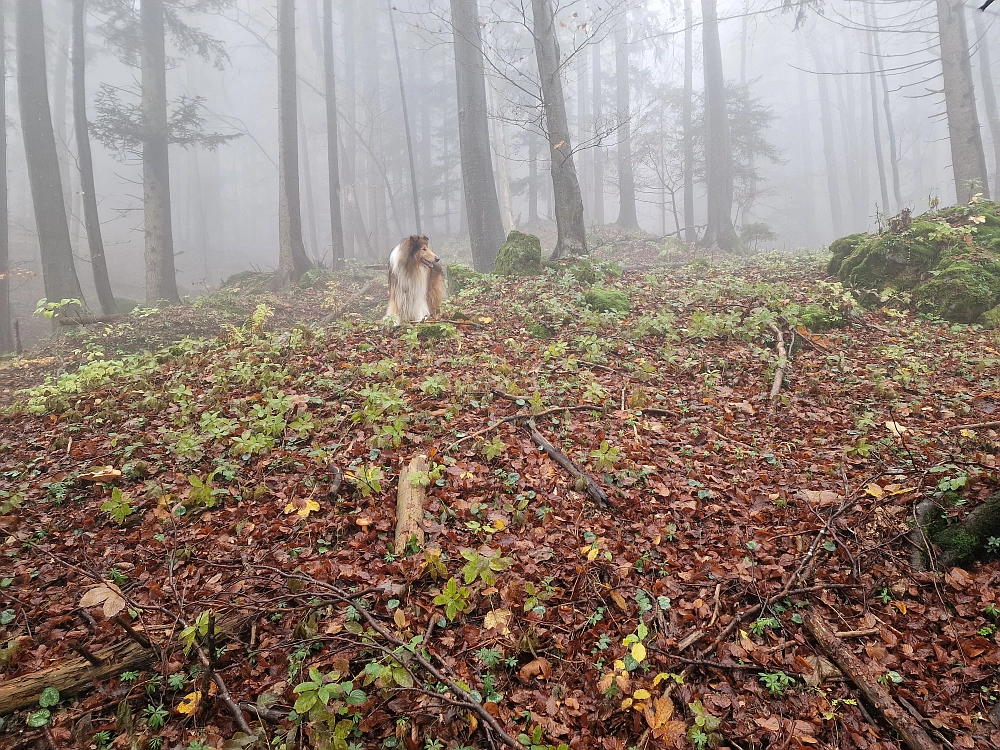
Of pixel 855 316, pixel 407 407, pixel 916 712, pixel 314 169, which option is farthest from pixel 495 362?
pixel 314 169

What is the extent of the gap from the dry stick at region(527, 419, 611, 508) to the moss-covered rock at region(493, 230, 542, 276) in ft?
18.9

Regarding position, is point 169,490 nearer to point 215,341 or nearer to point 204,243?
point 215,341

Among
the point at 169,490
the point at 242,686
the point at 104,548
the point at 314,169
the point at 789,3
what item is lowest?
the point at 242,686

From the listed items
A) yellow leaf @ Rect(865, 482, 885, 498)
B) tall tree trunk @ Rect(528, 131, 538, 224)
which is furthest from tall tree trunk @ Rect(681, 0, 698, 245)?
yellow leaf @ Rect(865, 482, 885, 498)

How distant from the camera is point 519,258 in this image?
10.4 metres

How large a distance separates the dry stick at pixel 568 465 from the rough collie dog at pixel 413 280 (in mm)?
3759

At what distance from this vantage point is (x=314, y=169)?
4844 centimetres

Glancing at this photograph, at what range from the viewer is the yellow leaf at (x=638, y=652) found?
8.87ft

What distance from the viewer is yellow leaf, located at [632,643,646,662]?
2.70 m

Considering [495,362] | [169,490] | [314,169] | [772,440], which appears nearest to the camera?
[169,490]

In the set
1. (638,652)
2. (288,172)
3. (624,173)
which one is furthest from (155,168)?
(624,173)

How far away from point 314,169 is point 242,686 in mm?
52928

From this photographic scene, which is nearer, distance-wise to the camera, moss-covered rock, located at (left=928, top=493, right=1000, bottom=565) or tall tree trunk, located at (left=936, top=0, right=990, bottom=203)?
moss-covered rock, located at (left=928, top=493, right=1000, bottom=565)

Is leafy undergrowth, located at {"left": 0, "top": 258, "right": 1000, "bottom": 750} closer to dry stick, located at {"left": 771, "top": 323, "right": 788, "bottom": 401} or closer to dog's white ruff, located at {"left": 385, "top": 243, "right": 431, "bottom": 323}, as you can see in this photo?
dry stick, located at {"left": 771, "top": 323, "right": 788, "bottom": 401}
